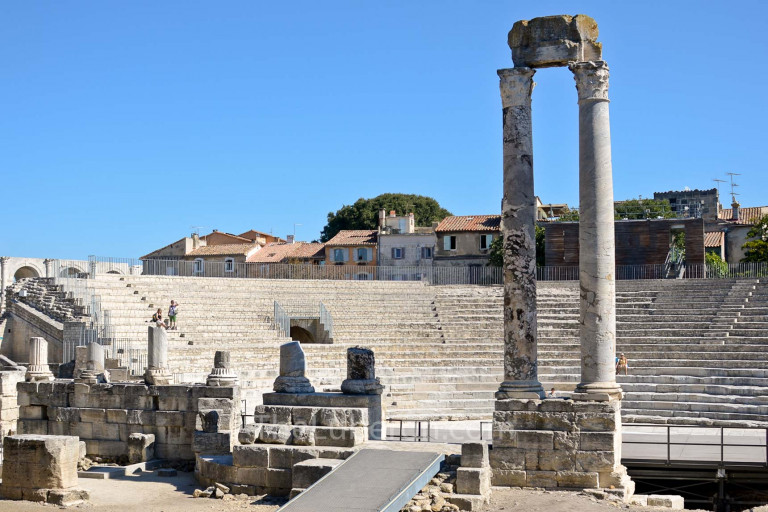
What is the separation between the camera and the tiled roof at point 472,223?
53938mm

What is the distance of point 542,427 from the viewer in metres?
14.1

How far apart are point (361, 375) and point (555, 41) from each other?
6.42 meters

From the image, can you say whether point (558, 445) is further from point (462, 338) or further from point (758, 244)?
point (758, 244)

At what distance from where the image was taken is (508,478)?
14117mm

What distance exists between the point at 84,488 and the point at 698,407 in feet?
54.9

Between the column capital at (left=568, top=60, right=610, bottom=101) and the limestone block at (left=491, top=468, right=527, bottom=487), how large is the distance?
6.04m

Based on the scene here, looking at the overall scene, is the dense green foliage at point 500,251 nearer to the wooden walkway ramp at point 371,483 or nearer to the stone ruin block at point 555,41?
the stone ruin block at point 555,41

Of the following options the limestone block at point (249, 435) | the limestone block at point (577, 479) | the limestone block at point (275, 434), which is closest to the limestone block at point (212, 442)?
the limestone block at point (249, 435)

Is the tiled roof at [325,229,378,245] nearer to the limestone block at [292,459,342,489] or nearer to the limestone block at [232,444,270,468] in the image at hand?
Result: the limestone block at [232,444,270,468]

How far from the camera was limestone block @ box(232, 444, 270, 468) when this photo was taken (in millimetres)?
14383

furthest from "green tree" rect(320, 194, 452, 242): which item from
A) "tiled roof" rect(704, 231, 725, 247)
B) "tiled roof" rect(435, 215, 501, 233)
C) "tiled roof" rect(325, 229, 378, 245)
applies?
"tiled roof" rect(704, 231, 725, 247)

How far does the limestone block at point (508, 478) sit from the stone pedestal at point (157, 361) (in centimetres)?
829

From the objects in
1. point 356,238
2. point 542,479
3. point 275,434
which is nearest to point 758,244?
point 356,238

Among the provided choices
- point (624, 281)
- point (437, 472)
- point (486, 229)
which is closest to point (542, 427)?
point (437, 472)
